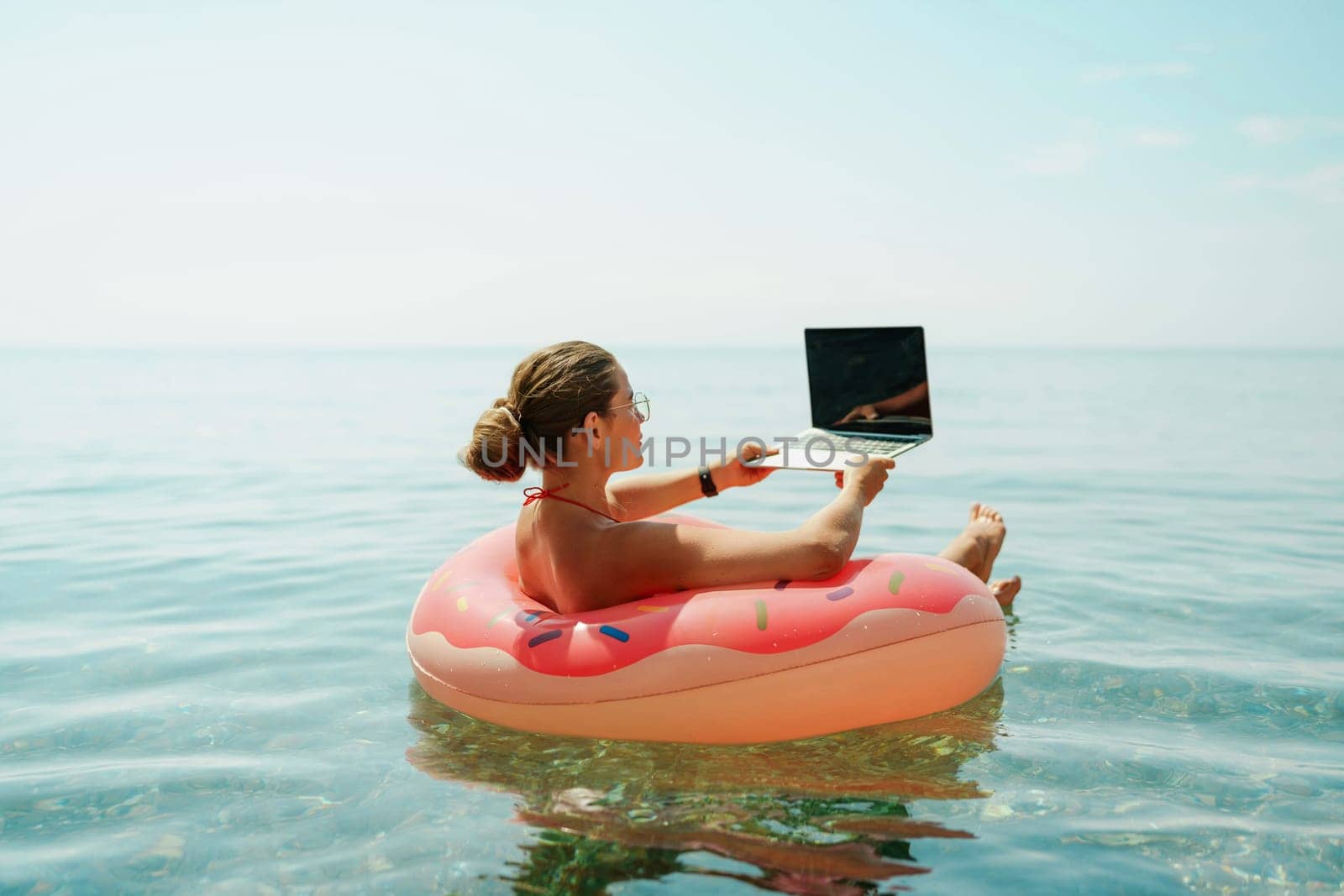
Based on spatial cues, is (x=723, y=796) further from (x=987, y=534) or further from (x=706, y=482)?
(x=987, y=534)

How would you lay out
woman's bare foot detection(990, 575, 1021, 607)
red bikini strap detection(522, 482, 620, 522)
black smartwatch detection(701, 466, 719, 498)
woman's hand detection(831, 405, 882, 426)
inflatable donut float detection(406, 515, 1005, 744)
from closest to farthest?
inflatable donut float detection(406, 515, 1005, 744), red bikini strap detection(522, 482, 620, 522), woman's hand detection(831, 405, 882, 426), black smartwatch detection(701, 466, 719, 498), woman's bare foot detection(990, 575, 1021, 607)

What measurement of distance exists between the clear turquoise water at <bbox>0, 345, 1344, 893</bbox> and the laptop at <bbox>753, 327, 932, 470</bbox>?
0.89m

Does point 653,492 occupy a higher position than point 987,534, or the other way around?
point 653,492

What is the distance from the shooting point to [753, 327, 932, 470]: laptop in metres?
3.25

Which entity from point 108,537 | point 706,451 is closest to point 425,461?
point 108,537

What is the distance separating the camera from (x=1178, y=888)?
2307 mm

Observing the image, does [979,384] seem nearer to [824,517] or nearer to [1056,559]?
[1056,559]

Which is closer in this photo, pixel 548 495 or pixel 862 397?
pixel 548 495

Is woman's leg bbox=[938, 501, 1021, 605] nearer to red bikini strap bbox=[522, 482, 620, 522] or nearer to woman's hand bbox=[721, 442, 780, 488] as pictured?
woman's hand bbox=[721, 442, 780, 488]

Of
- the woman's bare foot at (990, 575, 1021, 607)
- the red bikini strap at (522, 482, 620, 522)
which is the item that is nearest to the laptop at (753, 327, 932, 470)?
the red bikini strap at (522, 482, 620, 522)

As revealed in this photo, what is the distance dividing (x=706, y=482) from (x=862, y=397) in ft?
2.05

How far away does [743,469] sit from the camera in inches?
139

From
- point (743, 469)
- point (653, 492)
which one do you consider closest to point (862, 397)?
point (743, 469)

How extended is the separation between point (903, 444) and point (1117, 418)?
1436 cm
